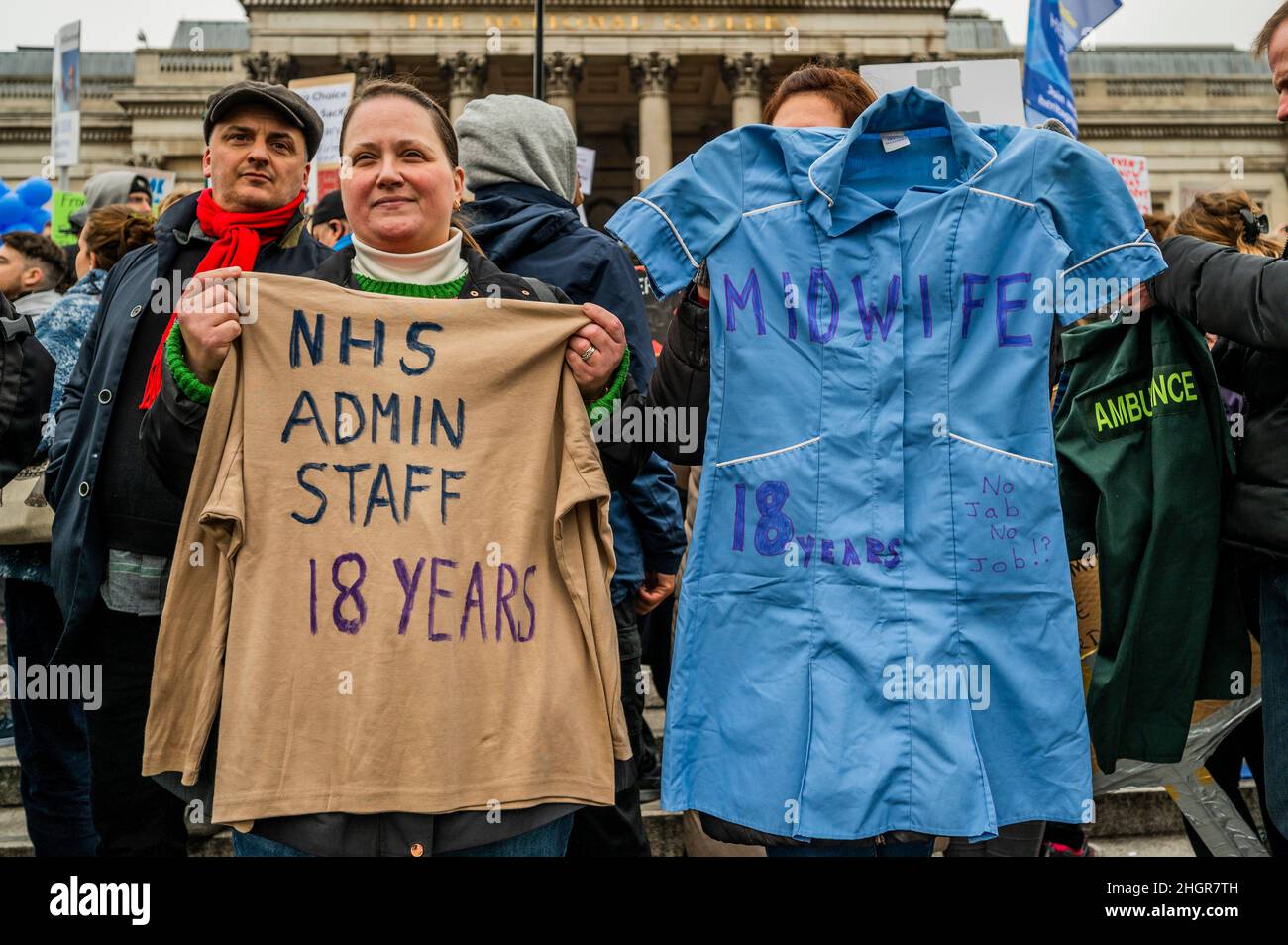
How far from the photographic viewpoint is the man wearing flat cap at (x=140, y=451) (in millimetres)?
3057

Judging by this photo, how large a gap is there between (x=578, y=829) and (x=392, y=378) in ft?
5.36

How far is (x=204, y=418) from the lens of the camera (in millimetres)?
2406

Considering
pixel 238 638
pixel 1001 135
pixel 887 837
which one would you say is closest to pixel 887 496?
pixel 887 837

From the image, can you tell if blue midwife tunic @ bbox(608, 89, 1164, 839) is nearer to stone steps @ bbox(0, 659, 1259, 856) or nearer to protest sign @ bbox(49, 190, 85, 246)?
stone steps @ bbox(0, 659, 1259, 856)

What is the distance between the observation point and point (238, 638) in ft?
7.43

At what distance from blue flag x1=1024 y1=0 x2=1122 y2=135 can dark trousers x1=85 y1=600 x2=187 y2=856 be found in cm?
690

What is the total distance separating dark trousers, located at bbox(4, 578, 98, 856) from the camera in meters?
A: 3.76

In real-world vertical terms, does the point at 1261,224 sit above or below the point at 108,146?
below

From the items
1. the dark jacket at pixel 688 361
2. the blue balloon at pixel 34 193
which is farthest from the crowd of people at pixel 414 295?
the blue balloon at pixel 34 193

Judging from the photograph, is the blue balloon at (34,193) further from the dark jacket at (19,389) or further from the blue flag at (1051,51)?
the blue flag at (1051,51)

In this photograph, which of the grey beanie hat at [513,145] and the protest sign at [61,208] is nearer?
the grey beanie hat at [513,145]

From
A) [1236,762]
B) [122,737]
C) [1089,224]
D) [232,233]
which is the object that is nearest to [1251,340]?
[1089,224]
